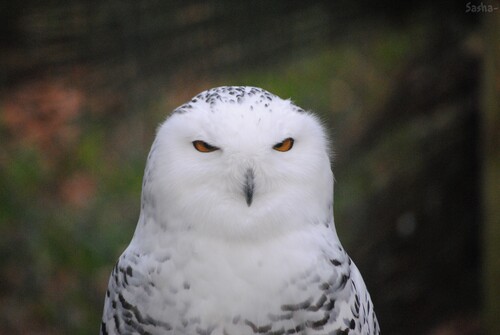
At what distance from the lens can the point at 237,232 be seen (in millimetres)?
1620

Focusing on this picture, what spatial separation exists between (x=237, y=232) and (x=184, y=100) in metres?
1.39

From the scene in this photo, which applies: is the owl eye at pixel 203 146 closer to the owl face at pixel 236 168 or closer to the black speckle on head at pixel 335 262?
the owl face at pixel 236 168

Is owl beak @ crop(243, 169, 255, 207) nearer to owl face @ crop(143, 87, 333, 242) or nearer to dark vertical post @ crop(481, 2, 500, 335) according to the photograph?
owl face @ crop(143, 87, 333, 242)

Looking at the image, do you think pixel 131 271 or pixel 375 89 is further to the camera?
pixel 375 89

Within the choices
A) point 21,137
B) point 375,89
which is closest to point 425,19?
point 375,89

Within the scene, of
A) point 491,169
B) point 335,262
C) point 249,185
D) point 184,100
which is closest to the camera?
point 249,185

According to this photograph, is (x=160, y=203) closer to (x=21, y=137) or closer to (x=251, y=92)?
(x=251, y=92)

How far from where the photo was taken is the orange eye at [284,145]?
161 cm

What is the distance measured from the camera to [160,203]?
1.65m

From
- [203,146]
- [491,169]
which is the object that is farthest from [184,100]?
[203,146]

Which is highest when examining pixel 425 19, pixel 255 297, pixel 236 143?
pixel 425 19

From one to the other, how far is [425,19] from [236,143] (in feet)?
5.43

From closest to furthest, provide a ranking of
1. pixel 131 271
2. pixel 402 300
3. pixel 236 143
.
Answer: pixel 236 143 < pixel 131 271 < pixel 402 300

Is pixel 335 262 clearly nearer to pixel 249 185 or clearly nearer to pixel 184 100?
pixel 249 185
